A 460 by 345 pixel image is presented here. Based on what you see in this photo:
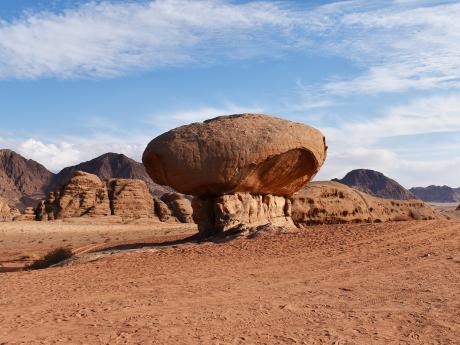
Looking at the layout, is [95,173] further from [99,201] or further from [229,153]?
[229,153]

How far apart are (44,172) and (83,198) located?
86.1 m

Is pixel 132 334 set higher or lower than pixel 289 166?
lower

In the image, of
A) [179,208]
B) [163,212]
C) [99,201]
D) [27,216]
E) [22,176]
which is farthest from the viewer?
[22,176]

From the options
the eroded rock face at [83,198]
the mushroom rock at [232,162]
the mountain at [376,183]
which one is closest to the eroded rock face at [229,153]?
the mushroom rock at [232,162]

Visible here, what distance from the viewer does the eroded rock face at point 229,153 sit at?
47.2 ft

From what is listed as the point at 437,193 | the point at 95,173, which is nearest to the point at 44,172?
the point at 95,173

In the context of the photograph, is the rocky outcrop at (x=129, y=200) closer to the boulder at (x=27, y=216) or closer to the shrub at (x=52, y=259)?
the boulder at (x=27, y=216)

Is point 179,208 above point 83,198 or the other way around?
the other way around

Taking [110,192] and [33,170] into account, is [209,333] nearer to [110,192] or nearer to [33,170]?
[110,192]

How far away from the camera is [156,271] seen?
10203 millimetres

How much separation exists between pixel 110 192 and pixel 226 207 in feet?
87.0

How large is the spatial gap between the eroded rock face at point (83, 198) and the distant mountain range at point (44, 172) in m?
66.0

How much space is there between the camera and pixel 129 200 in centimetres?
3938

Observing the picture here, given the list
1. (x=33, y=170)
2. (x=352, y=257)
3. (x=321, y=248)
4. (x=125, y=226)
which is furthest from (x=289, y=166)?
(x=33, y=170)
